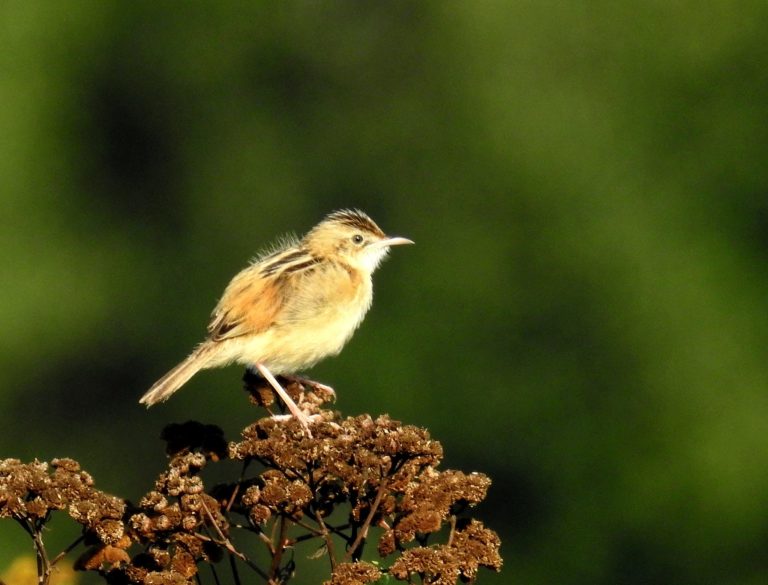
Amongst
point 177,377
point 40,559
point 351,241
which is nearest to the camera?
point 40,559

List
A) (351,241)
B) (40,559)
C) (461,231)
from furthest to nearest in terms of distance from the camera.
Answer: (461,231), (351,241), (40,559)

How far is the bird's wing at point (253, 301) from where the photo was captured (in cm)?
708

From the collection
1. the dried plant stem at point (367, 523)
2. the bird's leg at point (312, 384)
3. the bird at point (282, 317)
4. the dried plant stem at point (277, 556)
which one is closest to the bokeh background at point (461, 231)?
the bird at point (282, 317)

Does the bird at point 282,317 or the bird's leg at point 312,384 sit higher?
the bird at point 282,317

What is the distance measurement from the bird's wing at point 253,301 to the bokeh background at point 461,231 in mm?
10650

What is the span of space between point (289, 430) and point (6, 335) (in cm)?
1644

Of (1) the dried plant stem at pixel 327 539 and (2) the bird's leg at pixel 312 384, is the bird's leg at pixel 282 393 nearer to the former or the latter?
(2) the bird's leg at pixel 312 384

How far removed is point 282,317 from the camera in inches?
282

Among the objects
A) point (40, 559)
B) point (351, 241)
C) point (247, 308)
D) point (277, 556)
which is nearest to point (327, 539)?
point (277, 556)

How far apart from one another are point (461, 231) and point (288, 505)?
55.1 feet

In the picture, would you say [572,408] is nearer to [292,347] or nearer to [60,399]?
[60,399]

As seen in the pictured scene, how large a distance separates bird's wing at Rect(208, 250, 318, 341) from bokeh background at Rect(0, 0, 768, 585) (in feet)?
34.9

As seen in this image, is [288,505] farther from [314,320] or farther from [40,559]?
[314,320]

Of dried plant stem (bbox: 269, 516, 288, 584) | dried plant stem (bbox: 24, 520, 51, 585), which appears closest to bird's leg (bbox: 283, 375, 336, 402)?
dried plant stem (bbox: 269, 516, 288, 584)
